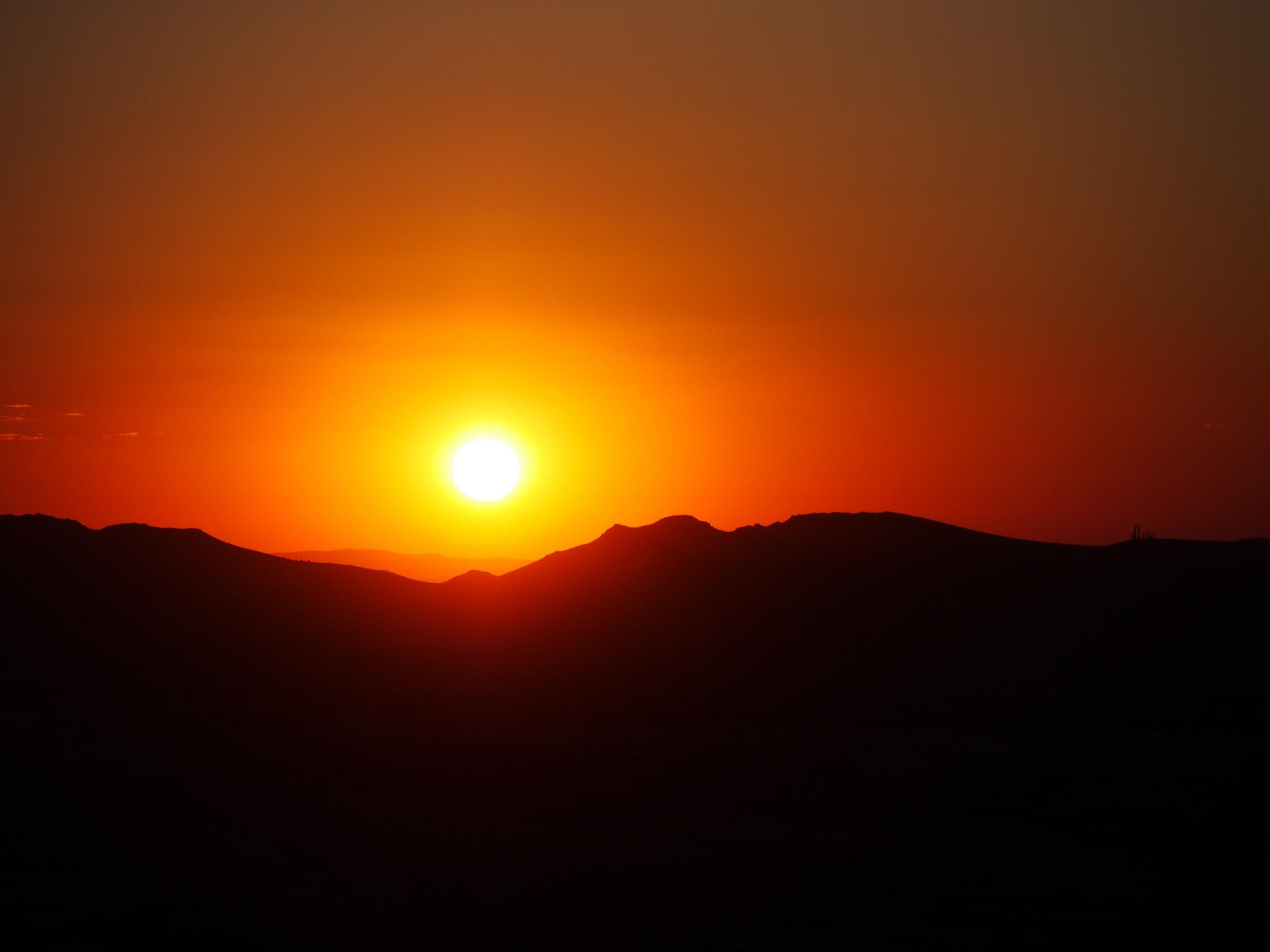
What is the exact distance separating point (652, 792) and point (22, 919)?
30.8 ft

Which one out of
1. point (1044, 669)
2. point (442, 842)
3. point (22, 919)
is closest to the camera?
point (22, 919)

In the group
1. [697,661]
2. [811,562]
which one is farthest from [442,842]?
[811,562]

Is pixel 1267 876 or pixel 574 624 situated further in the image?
pixel 574 624

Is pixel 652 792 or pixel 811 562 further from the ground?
pixel 811 562

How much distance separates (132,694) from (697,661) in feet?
37.9

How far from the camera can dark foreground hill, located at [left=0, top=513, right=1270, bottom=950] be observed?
15.1 metres

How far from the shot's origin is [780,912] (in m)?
14.9

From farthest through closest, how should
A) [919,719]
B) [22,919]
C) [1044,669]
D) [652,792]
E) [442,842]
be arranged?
1. [1044,669]
2. [919,719]
3. [652,792]
4. [442,842]
5. [22,919]

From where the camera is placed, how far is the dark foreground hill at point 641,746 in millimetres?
15117

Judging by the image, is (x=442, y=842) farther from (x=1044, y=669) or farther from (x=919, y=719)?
(x=1044, y=669)

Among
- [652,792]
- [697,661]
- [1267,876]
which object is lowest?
[1267,876]

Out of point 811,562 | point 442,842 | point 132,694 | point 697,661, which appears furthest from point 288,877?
point 811,562

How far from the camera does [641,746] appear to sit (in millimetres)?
21125

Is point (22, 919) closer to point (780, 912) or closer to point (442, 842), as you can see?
point (442, 842)
